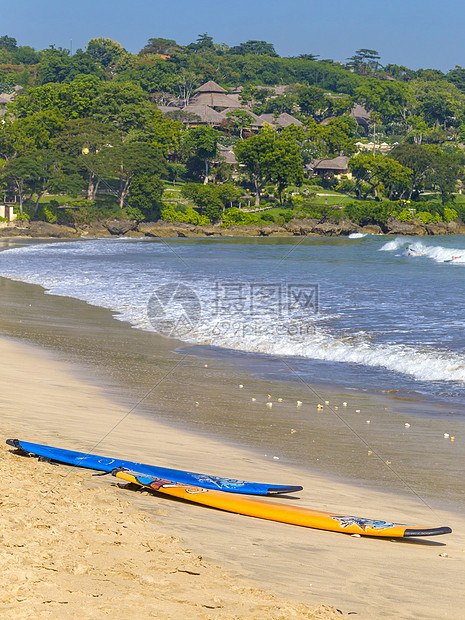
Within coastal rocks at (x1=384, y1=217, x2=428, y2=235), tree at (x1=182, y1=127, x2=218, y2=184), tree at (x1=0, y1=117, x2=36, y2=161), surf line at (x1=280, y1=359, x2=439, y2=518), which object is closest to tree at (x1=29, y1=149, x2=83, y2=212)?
tree at (x1=0, y1=117, x2=36, y2=161)

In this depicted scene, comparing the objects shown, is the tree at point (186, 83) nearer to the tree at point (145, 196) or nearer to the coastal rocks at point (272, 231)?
the tree at point (145, 196)

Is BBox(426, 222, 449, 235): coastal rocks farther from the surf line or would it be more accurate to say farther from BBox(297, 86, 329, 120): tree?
the surf line

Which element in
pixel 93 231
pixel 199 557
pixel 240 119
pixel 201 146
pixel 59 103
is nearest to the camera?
pixel 199 557

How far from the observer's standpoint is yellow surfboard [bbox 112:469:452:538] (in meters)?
→ 4.62

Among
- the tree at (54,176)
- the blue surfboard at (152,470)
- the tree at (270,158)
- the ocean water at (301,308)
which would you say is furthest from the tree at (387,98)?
the blue surfboard at (152,470)

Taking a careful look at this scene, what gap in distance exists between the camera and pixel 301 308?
16.9m

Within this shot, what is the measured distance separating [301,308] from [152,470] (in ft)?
38.6

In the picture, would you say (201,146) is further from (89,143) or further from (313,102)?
(313,102)

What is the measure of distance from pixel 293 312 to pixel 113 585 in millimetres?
12963

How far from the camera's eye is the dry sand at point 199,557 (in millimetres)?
3434

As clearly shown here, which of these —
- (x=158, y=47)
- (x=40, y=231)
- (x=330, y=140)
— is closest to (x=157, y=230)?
(x=40, y=231)

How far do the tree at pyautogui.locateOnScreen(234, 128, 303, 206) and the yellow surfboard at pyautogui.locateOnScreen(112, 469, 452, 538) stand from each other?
6726 cm

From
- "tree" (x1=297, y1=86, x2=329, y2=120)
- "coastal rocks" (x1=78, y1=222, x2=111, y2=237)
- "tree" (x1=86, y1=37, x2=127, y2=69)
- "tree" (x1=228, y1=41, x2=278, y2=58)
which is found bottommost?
"coastal rocks" (x1=78, y1=222, x2=111, y2=237)

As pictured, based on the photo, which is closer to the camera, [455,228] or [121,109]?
[455,228]
